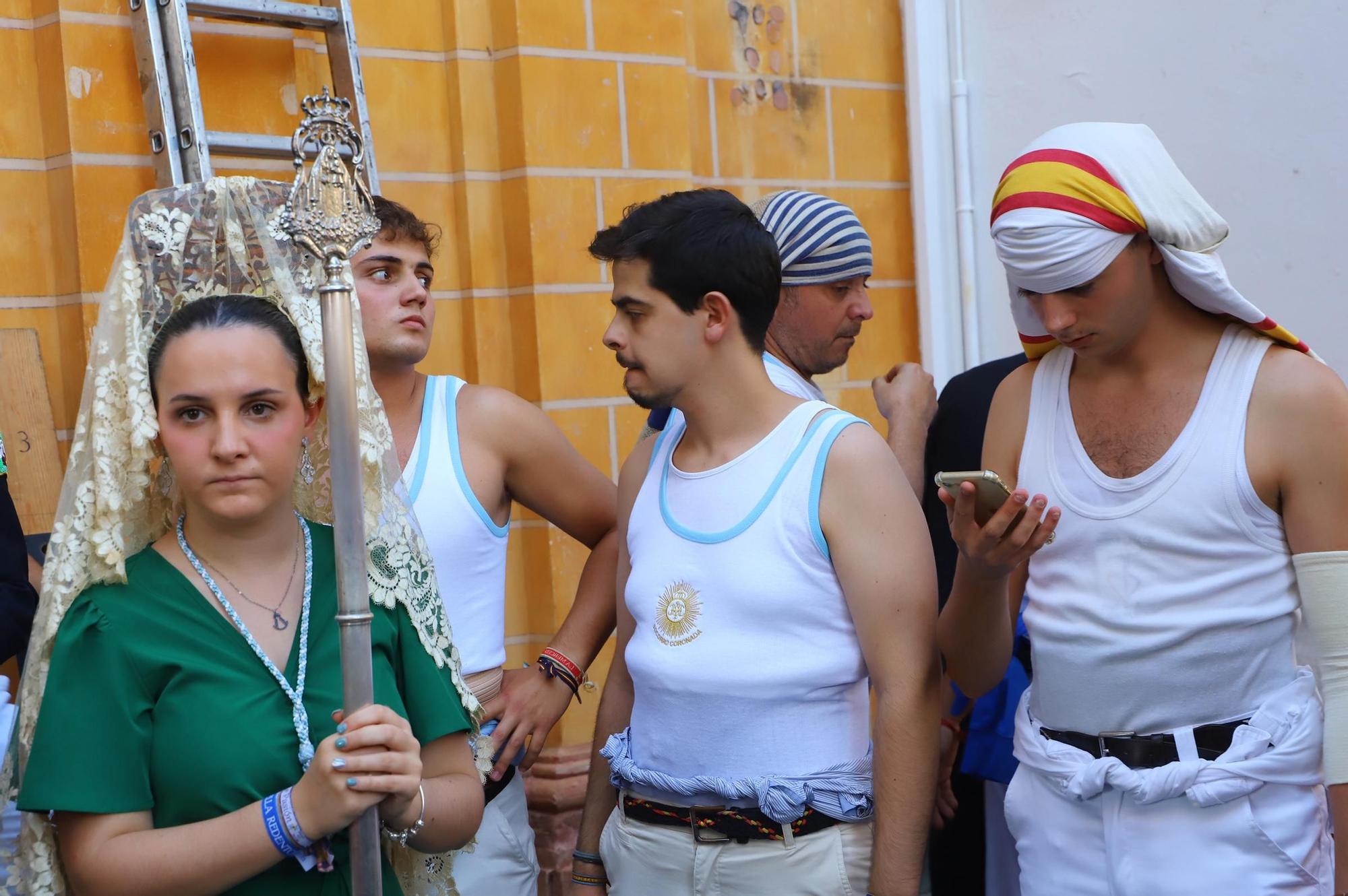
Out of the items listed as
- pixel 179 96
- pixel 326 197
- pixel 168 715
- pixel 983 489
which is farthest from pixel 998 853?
pixel 179 96

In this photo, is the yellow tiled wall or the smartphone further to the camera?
the yellow tiled wall

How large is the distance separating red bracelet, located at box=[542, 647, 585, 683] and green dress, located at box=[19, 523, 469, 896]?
935 millimetres

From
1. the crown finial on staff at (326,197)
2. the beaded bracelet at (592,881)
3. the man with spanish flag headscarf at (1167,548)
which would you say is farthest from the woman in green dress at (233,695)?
the man with spanish flag headscarf at (1167,548)

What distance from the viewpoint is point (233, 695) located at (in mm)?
2031

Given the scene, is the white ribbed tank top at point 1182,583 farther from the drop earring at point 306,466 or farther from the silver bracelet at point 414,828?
the drop earring at point 306,466

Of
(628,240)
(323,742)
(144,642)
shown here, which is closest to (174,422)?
(144,642)

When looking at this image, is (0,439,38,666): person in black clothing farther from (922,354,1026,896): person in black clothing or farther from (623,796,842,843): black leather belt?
(922,354,1026,896): person in black clothing

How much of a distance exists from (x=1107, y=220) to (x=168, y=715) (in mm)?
1571

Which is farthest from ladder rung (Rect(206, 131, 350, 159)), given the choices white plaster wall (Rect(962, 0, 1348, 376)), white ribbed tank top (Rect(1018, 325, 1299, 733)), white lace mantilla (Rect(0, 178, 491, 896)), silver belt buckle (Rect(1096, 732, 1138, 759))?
white plaster wall (Rect(962, 0, 1348, 376))

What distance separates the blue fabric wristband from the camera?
1.92 meters

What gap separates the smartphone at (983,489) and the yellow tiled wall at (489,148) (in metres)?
1.91

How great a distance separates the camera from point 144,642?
6.61 ft

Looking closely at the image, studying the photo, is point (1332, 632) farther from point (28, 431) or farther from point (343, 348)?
point (28, 431)

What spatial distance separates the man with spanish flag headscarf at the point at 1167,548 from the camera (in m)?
2.21
